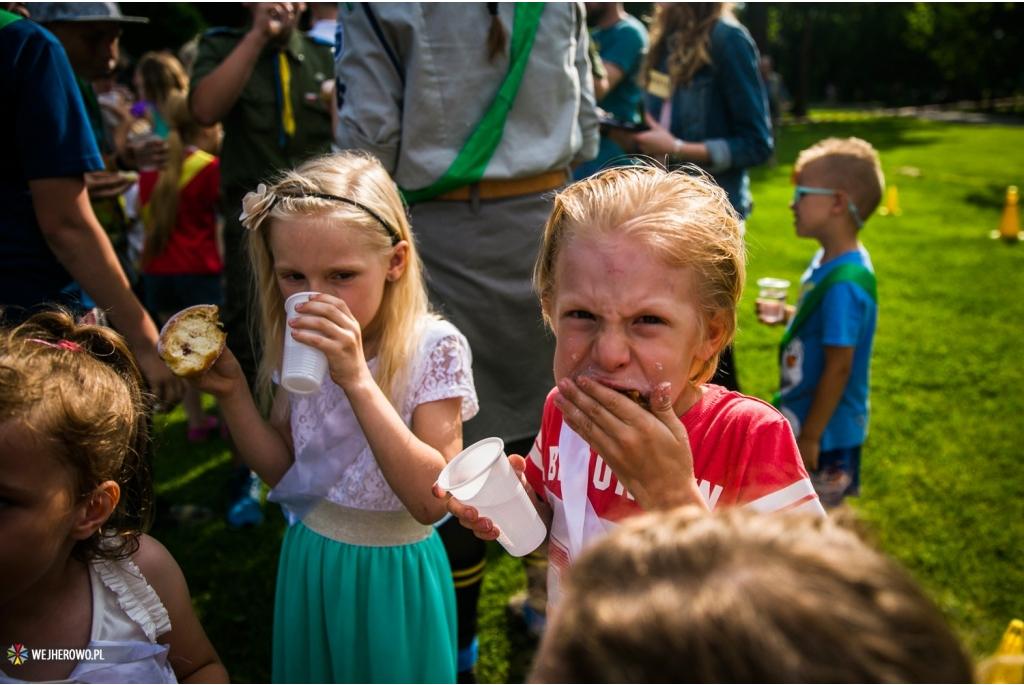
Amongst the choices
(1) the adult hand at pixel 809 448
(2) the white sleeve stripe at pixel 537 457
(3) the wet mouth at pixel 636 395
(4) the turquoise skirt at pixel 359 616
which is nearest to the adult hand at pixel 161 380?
(4) the turquoise skirt at pixel 359 616

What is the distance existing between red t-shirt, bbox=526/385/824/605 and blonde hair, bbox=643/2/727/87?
2.70 meters

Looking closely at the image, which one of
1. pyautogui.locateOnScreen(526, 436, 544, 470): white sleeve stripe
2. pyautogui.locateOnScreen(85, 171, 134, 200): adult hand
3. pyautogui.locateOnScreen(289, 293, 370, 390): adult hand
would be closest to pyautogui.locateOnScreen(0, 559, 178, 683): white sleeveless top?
pyautogui.locateOnScreen(289, 293, 370, 390): adult hand

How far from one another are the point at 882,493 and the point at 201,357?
3.76 metres

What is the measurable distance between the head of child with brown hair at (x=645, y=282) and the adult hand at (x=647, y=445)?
0.06 m

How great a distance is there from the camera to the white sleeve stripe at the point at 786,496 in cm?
137

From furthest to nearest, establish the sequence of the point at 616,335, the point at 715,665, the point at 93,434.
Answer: the point at 93,434 → the point at 616,335 → the point at 715,665

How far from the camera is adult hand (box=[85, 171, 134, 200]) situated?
129 inches

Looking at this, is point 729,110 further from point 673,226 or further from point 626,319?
point 626,319

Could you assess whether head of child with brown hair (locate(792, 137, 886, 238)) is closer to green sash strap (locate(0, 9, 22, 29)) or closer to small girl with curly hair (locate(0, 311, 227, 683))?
small girl with curly hair (locate(0, 311, 227, 683))

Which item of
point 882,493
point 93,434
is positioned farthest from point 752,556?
point 882,493

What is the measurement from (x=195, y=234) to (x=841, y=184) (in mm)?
4035

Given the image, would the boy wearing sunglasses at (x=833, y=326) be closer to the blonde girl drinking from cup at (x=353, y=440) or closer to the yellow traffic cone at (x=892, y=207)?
the blonde girl drinking from cup at (x=353, y=440)

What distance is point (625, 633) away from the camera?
2.37 feet

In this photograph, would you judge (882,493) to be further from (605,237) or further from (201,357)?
(201,357)
